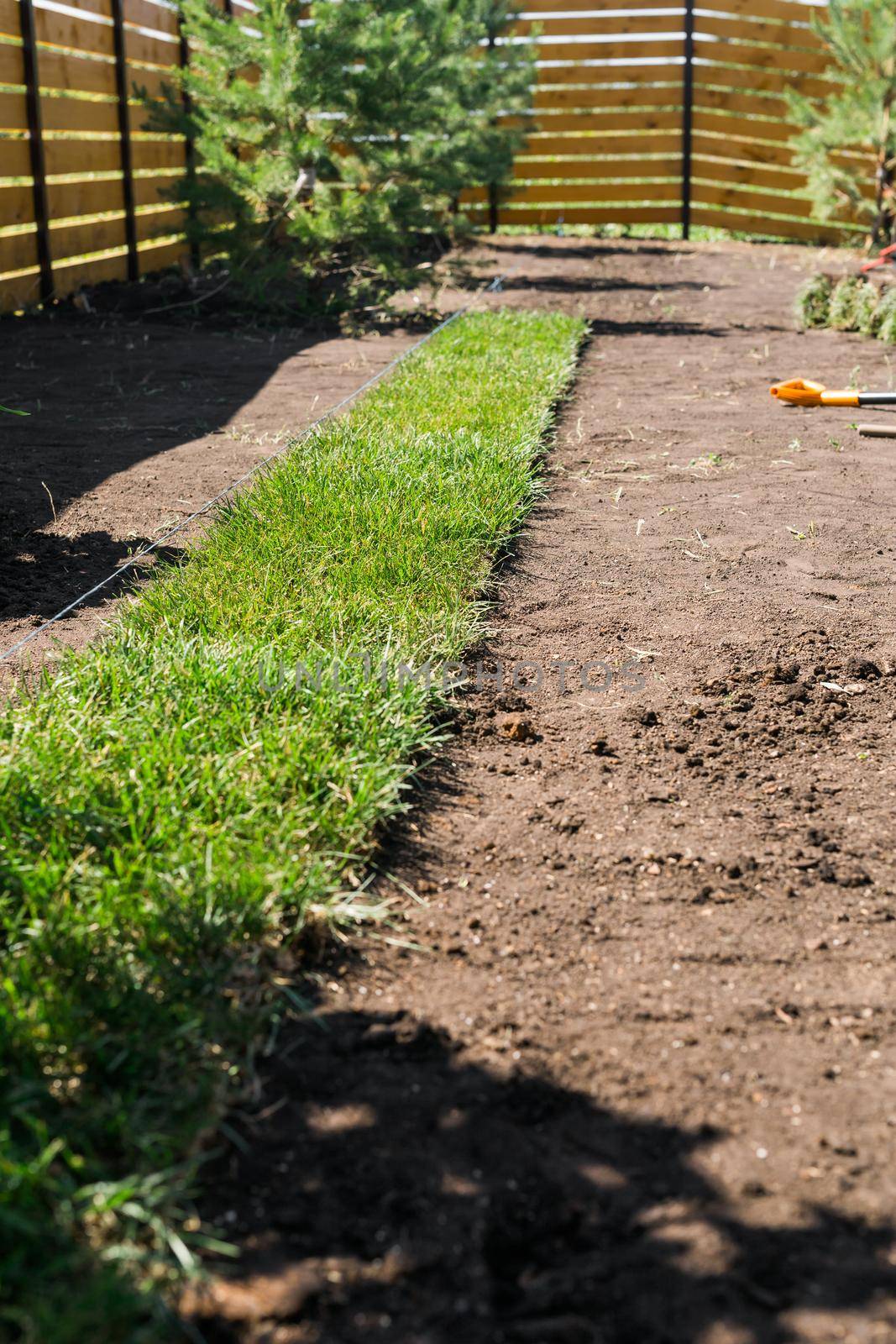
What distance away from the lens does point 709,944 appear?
2111 mm

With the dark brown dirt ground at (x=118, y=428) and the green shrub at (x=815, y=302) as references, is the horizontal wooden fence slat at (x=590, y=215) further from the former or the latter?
the dark brown dirt ground at (x=118, y=428)

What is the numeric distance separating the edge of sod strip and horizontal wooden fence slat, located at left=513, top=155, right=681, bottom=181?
12.3 m

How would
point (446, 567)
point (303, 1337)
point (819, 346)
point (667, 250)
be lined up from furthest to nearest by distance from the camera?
point (667, 250) → point (819, 346) → point (446, 567) → point (303, 1337)

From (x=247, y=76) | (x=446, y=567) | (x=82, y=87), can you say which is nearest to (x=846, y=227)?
(x=247, y=76)

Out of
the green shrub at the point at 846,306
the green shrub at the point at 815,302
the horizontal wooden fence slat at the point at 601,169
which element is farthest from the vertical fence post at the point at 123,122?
the horizontal wooden fence slat at the point at 601,169

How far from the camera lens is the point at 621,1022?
1907mm

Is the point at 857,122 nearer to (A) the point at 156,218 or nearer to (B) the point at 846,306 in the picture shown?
(B) the point at 846,306

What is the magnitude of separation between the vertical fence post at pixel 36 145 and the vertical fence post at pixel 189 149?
965 millimetres

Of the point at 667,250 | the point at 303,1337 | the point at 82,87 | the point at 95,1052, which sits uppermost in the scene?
the point at 82,87

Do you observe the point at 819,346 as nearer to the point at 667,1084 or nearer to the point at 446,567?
the point at 446,567

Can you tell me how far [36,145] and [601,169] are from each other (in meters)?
8.81

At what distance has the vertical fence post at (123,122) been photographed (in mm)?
9289

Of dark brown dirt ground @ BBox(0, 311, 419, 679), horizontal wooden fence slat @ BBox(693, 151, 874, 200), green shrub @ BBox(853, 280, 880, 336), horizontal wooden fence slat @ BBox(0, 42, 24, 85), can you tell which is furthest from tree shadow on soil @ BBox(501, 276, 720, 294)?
horizontal wooden fence slat @ BBox(693, 151, 874, 200)

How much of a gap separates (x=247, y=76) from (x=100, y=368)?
6435 mm
